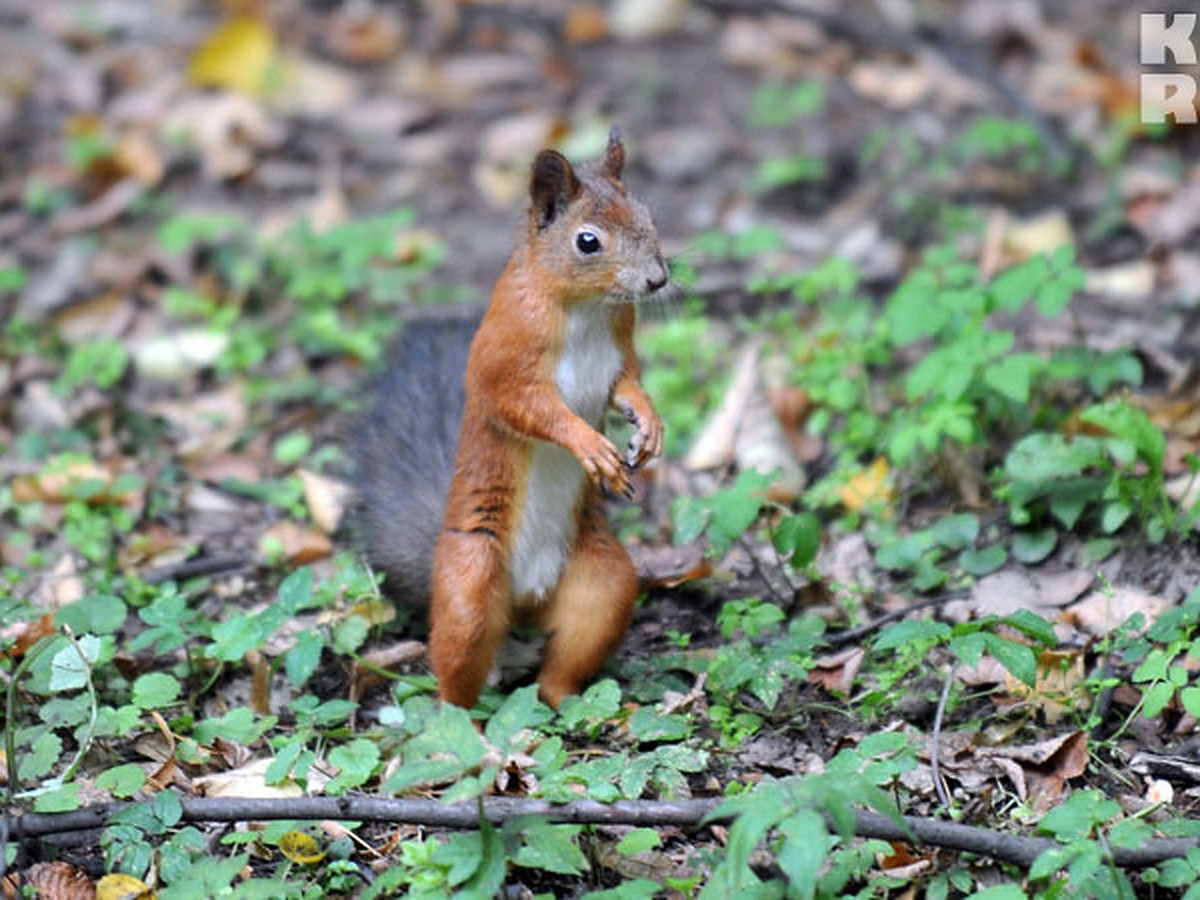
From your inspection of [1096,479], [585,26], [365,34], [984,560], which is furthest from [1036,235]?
[365,34]

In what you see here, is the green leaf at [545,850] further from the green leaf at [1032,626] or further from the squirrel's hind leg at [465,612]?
the green leaf at [1032,626]

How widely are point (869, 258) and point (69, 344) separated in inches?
109

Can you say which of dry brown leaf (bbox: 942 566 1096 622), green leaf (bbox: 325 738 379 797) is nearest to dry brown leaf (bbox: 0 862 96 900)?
green leaf (bbox: 325 738 379 797)

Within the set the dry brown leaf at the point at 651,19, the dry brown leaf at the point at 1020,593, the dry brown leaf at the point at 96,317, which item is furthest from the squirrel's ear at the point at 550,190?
the dry brown leaf at the point at 651,19

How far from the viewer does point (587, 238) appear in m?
3.04

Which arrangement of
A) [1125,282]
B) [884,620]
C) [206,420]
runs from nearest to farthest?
[884,620]
[206,420]
[1125,282]

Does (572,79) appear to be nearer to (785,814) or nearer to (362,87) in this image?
(362,87)

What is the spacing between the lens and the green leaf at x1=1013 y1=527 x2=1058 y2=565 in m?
3.58

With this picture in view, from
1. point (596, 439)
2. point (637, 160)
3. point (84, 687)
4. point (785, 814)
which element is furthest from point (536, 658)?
point (637, 160)

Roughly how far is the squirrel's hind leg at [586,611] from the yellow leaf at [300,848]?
689mm

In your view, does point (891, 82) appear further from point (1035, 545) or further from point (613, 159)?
point (613, 159)

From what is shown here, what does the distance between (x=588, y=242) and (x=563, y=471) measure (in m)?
0.54

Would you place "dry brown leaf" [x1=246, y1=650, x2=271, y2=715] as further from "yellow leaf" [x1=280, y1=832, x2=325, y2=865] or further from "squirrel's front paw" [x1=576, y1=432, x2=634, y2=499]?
"squirrel's front paw" [x1=576, y1=432, x2=634, y2=499]

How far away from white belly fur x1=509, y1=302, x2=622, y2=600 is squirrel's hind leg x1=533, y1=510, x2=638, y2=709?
40 mm
